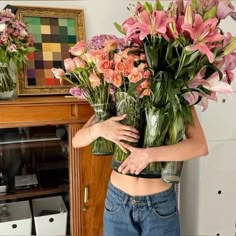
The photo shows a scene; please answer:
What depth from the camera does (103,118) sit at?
43.3 inches

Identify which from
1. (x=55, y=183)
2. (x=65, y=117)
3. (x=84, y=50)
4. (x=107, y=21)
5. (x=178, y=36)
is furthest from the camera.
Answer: (x=107, y=21)

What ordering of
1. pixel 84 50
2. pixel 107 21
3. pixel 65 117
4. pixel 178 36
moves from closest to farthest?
1. pixel 178 36
2. pixel 84 50
3. pixel 65 117
4. pixel 107 21

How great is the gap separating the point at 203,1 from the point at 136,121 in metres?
0.46

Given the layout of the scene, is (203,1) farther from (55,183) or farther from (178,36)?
(55,183)

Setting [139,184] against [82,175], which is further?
[82,175]

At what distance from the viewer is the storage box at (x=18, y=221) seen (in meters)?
1.39

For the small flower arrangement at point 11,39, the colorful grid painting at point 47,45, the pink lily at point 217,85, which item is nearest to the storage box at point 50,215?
the colorful grid painting at point 47,45

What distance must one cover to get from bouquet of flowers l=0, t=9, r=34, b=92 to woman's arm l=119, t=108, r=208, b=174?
2.20 ft

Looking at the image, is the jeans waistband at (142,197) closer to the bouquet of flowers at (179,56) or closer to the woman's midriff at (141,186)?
the woman's midriff at (141,186)

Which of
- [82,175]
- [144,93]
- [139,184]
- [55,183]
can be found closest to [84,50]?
[144,93]

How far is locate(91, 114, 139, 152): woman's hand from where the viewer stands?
100 cm

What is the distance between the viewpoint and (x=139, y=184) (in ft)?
3.49

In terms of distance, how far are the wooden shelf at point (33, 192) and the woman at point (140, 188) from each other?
17.3 inches

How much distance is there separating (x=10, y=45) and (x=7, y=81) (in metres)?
0.18
